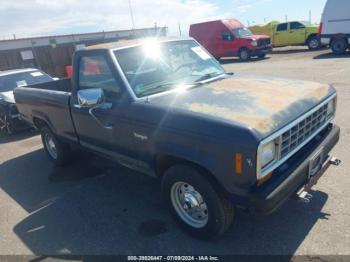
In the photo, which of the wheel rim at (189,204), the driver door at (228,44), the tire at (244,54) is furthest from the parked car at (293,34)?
the wheel rim at (189,204)

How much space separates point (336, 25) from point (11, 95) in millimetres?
14816

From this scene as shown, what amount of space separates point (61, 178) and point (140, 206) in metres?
1.82

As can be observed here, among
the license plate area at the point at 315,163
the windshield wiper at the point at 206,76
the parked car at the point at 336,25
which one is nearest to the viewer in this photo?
the license plate area at the point at 315,163

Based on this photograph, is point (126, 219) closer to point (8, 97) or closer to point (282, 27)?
point (8, 97)

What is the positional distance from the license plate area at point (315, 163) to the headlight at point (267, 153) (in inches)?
21.7

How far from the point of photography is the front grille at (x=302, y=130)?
2947mm

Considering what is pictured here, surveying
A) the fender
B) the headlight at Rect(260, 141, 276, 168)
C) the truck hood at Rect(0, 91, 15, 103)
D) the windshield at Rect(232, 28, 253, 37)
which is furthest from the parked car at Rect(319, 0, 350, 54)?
the fender

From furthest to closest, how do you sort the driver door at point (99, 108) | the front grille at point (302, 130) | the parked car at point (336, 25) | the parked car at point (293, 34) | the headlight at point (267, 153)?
the parked car at point (293, 34) < the parked car at point (336, 25) < the driver door at point (99, 108) < the front grille at point (302, 130) < the headlight at point (267, 153)

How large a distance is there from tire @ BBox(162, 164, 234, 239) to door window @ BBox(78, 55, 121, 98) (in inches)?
48.1

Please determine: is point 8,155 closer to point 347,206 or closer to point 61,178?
point 61,178

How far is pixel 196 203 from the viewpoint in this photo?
3326mm

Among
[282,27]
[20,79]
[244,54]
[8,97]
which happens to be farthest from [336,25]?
[8,97]

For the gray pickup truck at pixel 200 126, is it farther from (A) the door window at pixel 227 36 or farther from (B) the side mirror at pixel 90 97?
(A) the door window at pixel 227 36

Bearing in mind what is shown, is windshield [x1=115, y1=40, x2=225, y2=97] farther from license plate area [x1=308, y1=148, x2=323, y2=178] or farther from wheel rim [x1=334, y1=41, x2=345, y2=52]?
wheel rim [x1=334, y1=41, x2=345, y2=52]
